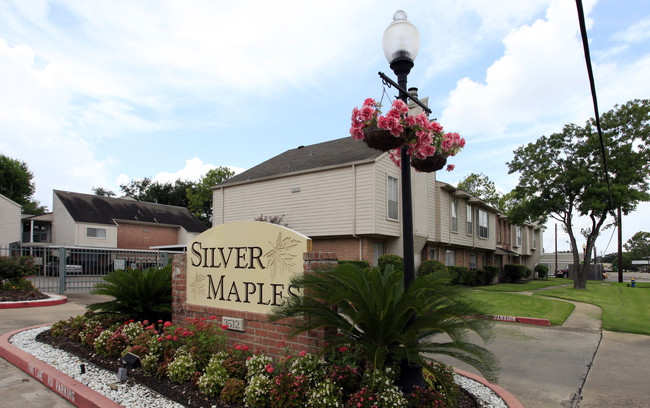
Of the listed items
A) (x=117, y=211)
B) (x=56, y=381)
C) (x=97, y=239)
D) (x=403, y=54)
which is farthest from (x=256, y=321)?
(x=117, y=211)

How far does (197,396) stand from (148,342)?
1471mm

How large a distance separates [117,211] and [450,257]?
95.3 feet

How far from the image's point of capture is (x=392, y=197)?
20594 millimetres

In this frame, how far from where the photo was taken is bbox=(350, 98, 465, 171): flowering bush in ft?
15.2

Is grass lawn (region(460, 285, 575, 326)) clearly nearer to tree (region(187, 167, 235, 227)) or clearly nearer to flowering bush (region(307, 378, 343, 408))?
flowering bush (region(307, 378, 343, 408))

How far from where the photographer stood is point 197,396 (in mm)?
4504

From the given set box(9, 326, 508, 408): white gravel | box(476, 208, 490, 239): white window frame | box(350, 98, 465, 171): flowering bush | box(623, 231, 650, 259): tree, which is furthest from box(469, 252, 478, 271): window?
box(623, 231, 650, 259): tree

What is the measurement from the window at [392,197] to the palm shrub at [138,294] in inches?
560

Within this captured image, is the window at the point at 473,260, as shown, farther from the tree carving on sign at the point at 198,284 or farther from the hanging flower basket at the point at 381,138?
the hanging flower basket at the point at 381,138

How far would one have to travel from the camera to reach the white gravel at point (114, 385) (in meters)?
4.47

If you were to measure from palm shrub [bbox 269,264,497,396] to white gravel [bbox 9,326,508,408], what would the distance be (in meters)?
1.12

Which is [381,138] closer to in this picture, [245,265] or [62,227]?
[245,265]

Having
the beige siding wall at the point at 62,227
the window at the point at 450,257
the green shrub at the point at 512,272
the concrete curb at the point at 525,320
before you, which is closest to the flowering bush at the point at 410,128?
the concrete curb at the point at 525,320

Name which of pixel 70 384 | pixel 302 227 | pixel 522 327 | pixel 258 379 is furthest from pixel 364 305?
pixel 302 227
